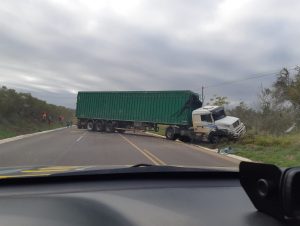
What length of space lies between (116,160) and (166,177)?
1442 cm

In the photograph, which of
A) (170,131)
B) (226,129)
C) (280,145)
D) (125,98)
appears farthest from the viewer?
(125,98)

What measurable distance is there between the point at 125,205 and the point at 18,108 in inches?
2400

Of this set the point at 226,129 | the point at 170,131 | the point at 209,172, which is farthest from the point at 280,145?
the point at 209,172

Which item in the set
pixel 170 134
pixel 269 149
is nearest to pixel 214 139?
pixel 170 134

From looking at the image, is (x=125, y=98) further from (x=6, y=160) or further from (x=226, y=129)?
(x=6, y=160)

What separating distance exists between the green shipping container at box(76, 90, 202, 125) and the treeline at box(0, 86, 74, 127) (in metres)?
9.13

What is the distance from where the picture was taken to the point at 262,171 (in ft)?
7.47

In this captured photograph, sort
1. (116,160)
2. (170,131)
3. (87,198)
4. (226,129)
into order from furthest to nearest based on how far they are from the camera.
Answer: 1. (170,131)
2. (226,129)
3. (116,160)
4. (87,198)

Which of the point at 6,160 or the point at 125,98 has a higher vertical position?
the point at 125,98

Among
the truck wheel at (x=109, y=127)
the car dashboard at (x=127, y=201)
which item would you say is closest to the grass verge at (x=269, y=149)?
the truck wheel at (x=109, y=127)

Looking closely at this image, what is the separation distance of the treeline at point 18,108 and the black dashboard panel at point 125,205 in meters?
47.3

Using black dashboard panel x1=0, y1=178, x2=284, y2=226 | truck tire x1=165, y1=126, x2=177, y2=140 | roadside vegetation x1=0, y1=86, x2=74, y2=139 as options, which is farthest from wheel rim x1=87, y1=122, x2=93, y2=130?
black dashboard panel x1=0, y1=178, x2=284, y2=226

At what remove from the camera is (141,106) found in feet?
134

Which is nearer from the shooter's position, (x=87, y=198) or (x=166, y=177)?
(x=87, y=198)
